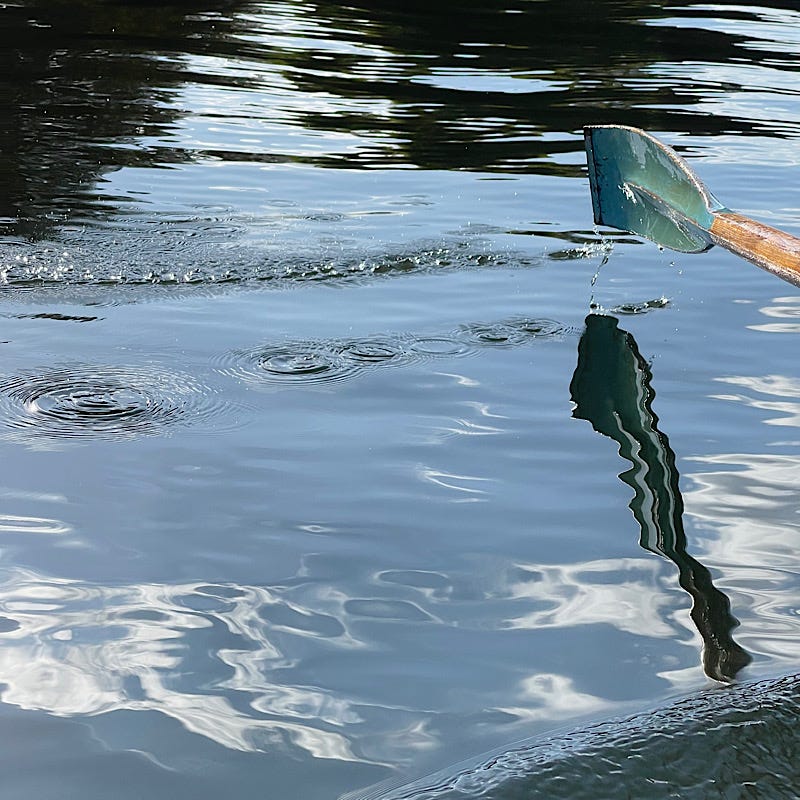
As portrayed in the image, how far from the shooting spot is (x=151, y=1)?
69.5 feet

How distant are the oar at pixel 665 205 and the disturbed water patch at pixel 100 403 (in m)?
2.11

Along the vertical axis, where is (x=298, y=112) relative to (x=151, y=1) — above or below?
below

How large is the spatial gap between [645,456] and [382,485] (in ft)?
3.81

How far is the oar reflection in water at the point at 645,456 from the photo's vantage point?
3947 mm

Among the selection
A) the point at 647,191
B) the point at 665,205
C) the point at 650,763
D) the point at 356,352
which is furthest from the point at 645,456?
the point at 650,763

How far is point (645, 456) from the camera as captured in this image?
17.3ft

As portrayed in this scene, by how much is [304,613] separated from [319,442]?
1.38 m

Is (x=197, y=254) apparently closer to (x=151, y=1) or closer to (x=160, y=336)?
(x=160, y=336)

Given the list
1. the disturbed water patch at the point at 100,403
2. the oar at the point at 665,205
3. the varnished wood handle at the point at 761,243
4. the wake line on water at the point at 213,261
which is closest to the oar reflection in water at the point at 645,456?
the oar at the point at 665,205

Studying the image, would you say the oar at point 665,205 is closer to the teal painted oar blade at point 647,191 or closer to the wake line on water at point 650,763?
the teal painted oar blade at point 647,191

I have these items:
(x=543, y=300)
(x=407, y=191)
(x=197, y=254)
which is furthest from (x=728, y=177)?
(x=197, y=254)

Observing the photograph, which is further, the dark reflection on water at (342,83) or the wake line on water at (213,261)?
the dark reflection on water at (342,83)

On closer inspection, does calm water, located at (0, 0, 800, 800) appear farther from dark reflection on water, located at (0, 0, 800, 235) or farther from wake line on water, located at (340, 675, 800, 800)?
dark reflection on water, located at (0, 0, 800, 235)

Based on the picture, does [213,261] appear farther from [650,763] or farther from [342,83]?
[342,83]
